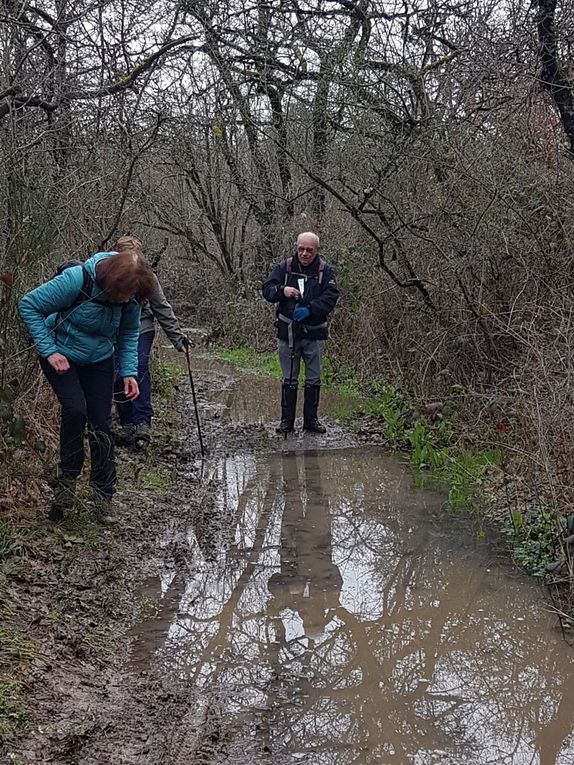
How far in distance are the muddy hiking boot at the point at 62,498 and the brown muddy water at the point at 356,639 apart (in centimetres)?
73

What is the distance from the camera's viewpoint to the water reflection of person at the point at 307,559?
472 cm

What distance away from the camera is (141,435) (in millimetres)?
7773

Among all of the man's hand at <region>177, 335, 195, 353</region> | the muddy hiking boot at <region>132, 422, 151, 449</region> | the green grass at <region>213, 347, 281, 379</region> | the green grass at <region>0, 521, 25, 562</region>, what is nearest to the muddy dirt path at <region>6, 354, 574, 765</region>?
the green grass at <region>0, 521, 25, 562</region>

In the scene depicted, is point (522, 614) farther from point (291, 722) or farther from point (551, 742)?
point (291, 722)

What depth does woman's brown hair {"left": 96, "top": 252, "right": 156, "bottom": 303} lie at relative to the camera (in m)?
5.10

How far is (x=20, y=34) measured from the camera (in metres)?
6.74

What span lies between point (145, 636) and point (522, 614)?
81.7 inches

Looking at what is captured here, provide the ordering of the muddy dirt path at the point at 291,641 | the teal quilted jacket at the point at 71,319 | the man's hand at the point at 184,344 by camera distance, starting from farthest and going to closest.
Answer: the man's hand at the point at 184,344, the teal quilted jacket at the point at 71,319, the muddy dirt path at the point at 291,641

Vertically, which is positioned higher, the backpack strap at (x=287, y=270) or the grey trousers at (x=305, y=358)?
the backpack strap at (x=287, y=270)

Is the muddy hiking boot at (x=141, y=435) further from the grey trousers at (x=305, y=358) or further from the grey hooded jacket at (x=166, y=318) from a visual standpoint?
the grey trousers at (x=305, y=358)

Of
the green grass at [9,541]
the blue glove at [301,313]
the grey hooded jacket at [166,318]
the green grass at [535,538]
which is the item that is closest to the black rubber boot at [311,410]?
the blue glove at [301,313]

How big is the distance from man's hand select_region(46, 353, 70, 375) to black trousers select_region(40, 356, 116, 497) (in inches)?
3.3

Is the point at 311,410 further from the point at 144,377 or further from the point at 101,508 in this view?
the point at 101,508

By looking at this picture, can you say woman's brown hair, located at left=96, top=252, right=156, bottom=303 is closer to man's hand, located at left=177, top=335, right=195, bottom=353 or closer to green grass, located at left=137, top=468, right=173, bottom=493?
green grass, located at left=137, top=468, right=173, bottom=493
